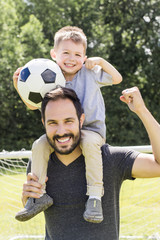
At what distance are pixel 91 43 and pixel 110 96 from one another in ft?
8.43

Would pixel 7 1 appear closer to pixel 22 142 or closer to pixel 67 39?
pixel 22 142

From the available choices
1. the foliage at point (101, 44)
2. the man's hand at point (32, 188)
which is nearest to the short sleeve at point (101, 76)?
the man's hand at point (32, 188)

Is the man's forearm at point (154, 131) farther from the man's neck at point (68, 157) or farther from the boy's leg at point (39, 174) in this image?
the boy's leg at point (39, 174)

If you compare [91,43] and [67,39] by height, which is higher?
[91,43]

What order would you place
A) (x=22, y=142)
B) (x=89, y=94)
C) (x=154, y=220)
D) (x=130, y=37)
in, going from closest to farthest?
1. (x=89, y=94)
2. (x=154, y=220)
3. (x=22, y=142)
4. (x=130, y=37)

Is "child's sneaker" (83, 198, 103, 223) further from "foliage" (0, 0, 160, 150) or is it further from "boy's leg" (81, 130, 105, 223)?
"foliage" (0, 0, 160, 150)

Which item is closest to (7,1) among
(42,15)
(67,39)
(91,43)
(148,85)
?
(42,15)

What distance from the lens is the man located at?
2104 millimetres

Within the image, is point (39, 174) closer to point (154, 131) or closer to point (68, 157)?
point (68, 157)

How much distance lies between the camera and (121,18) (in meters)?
17.6

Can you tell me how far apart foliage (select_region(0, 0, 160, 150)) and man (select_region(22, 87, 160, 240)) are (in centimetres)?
1168

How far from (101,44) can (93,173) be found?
48.1 feet

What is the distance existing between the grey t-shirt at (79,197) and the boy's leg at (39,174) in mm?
63

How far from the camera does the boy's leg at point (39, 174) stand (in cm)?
215
